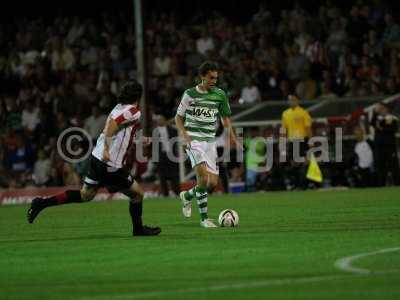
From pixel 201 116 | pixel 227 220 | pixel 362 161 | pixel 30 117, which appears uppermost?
pixel 30 117

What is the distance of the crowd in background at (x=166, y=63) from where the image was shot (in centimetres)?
2911

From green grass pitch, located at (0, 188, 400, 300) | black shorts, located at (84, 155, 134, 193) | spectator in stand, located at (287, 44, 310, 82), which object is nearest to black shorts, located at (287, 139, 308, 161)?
spectator in stand, located at (287, 44, 310, 82)

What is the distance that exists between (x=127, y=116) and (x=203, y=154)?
2393 millimetres

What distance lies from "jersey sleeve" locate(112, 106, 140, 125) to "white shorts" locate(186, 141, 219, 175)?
222cm

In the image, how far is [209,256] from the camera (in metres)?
11.8

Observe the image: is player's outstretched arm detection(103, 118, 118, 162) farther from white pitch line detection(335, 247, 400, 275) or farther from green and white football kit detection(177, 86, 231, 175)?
white pitch line detection(335, 247, 400, 275)

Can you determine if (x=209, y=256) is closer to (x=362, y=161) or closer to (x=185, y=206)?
(x=185, y=206)

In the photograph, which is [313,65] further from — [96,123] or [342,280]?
[342,280]

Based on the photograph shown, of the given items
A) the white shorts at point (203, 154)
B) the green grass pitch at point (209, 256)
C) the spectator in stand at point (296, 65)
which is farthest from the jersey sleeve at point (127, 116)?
the spectator in stand at point (296, 65)

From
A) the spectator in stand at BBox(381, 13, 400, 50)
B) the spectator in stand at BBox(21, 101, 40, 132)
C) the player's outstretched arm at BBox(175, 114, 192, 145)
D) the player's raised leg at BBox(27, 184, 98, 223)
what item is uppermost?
the spectator in stand at BBox(381, 13, 400, 50)

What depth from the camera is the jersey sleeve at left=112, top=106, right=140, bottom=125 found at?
14352 mm

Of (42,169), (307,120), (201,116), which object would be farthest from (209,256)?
(42,169)

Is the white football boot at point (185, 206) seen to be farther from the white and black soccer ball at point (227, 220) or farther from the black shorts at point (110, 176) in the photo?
the black shorts at point (110, 176)

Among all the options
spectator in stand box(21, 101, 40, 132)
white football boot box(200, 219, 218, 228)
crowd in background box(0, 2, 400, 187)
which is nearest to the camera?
white football boot box(200, 219, 218, 228)
